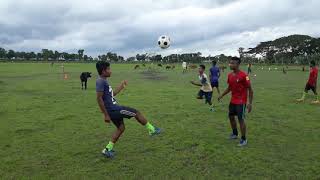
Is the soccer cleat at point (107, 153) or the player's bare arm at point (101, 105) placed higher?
the player's bare arm at point (101, 105)

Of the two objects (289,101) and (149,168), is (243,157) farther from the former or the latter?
(289,101)

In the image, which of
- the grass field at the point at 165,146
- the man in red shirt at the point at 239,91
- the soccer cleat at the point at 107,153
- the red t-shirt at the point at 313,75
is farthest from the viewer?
the red t-shirt at the point at 313,75

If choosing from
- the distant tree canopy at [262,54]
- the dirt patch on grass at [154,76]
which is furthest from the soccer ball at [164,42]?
the distant tree canopy at [262,54]

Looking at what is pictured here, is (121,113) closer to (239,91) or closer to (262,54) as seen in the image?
(239,91)

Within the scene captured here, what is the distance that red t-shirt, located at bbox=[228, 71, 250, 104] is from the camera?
28.2 ft

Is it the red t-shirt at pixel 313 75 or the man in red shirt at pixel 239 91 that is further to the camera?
the red t-shirt at pixel 313 75

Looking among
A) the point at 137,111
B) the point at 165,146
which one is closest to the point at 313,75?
the point at 165,146

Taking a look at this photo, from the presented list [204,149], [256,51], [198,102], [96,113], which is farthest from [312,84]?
[256,51]

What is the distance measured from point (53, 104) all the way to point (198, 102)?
5.65 meters

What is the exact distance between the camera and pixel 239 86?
8.65m

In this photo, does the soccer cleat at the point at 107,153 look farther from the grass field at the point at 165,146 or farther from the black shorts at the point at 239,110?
the black shorts at the point at 239,110

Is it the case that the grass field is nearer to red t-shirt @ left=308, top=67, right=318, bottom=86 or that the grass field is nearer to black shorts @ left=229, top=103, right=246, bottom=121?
black shorts @ left=229, top=103, right=246, bottom=121

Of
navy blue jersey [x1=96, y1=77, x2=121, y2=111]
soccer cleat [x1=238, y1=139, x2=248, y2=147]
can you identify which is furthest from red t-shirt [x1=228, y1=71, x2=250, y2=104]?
navy blue jersey [x1=96, y1=77, x2=121, y2=111]

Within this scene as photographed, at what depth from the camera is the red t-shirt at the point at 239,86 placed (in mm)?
8594
